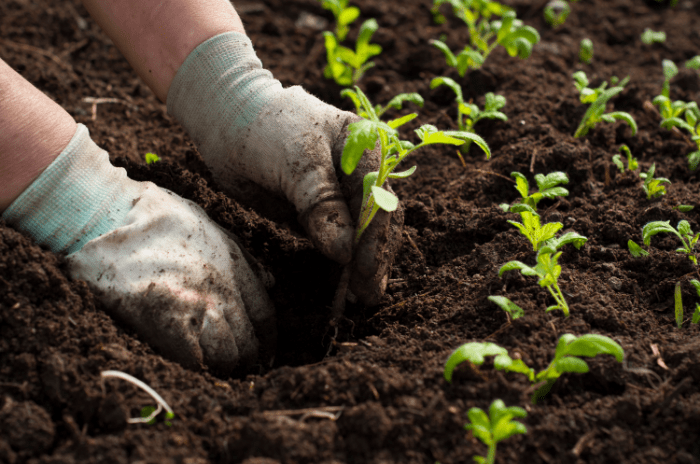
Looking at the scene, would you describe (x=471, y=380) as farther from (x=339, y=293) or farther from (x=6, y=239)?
(x=6, y=239)

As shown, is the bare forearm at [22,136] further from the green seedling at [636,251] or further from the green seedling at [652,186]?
the green seedling at [652,186]

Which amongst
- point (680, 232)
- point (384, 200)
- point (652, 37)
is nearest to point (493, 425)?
Answer: point (384, 200)

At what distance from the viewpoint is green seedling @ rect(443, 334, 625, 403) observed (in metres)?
1.53

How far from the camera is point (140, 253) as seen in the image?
1.86 metres

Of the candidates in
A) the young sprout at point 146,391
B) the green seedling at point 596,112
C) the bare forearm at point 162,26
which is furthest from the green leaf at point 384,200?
the green seedling at point 596,112

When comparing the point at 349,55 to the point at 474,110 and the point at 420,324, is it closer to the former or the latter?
the point at 474,110

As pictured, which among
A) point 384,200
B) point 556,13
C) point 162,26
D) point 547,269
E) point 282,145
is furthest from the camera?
point 556,13

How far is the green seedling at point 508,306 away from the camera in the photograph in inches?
69.9

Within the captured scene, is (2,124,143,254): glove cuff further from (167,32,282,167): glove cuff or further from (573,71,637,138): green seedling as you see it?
(573,71,637,138): green seedling

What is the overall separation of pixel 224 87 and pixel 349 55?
4.41 ft

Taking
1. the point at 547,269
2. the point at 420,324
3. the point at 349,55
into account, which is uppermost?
the point at 349,55

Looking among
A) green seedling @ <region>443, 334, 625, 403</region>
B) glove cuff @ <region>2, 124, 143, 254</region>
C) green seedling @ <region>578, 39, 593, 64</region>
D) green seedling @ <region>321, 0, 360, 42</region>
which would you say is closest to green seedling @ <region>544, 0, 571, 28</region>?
green seedling @ <region>578, 39, 593, 64</region>

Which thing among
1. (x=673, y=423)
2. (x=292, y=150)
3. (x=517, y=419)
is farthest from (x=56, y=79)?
(x=673, y=423)

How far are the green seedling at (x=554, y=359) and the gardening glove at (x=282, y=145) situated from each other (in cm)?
54
